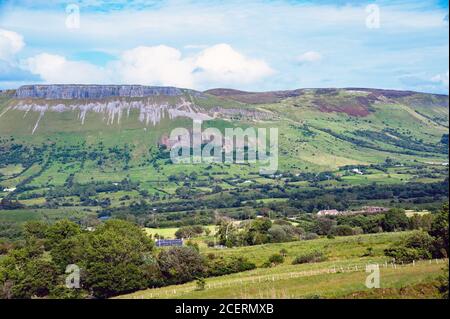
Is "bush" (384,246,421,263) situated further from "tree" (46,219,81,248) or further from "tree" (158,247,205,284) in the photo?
"tree" (46,219,81,248)

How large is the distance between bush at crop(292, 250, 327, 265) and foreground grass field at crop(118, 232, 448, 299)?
0.80 m

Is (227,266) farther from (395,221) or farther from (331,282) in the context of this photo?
(395,221)

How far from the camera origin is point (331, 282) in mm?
37969

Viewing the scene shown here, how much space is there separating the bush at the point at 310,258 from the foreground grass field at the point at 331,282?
0.80m

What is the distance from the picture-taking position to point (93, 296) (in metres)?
48.2

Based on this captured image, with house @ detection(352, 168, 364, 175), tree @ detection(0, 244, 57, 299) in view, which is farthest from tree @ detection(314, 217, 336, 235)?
house @ detection(352, 168, 364, 175)

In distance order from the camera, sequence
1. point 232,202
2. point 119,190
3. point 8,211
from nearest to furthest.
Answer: point 8,211 < point 232,202 < point 119,190

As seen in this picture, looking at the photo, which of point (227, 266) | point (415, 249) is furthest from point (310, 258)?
point (415, 249)

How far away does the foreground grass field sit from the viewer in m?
31.0
